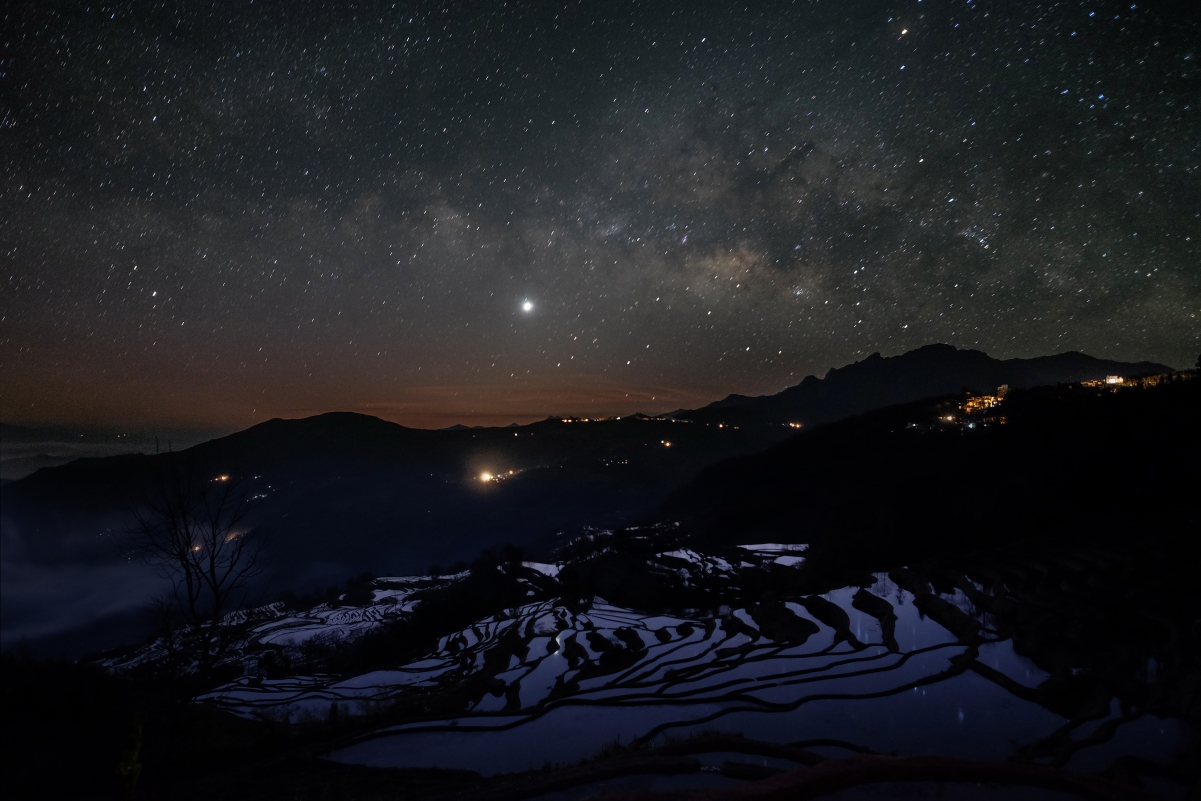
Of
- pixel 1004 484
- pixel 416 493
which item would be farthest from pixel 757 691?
pixel 416 493

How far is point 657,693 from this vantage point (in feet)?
46.5

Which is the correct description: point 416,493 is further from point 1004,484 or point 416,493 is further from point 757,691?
point 757,691

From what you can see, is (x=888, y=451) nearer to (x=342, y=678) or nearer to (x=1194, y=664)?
(x=1194, y=664)

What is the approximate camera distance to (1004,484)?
32219mm

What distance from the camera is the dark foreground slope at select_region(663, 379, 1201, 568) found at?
24672 millimetres

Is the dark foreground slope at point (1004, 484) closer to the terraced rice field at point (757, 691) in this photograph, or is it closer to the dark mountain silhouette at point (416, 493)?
the terraced rice field at point (757, 691)

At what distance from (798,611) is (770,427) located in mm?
160839

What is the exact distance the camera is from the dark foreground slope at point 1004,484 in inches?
971

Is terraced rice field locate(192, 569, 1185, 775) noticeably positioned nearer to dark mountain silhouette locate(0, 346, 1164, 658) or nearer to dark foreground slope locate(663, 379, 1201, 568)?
dark foreground slope locate(663, 379, 1201, 568)

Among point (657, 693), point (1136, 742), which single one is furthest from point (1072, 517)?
point (657, 693)

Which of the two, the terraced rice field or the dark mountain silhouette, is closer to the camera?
the terraced rice field

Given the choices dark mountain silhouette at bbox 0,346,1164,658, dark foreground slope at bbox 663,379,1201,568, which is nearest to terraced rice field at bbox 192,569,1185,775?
dark foreground slope at bbox 663,379,1201,568

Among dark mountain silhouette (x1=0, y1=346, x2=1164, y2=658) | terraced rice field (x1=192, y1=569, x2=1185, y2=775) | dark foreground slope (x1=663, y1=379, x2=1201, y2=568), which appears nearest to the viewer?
terraced rice field (x1=192, y1=569, x2=1185, y2=775)

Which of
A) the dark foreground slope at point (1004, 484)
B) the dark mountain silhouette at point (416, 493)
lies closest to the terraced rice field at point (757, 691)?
the dark foreground slope at point (1004, 484)
